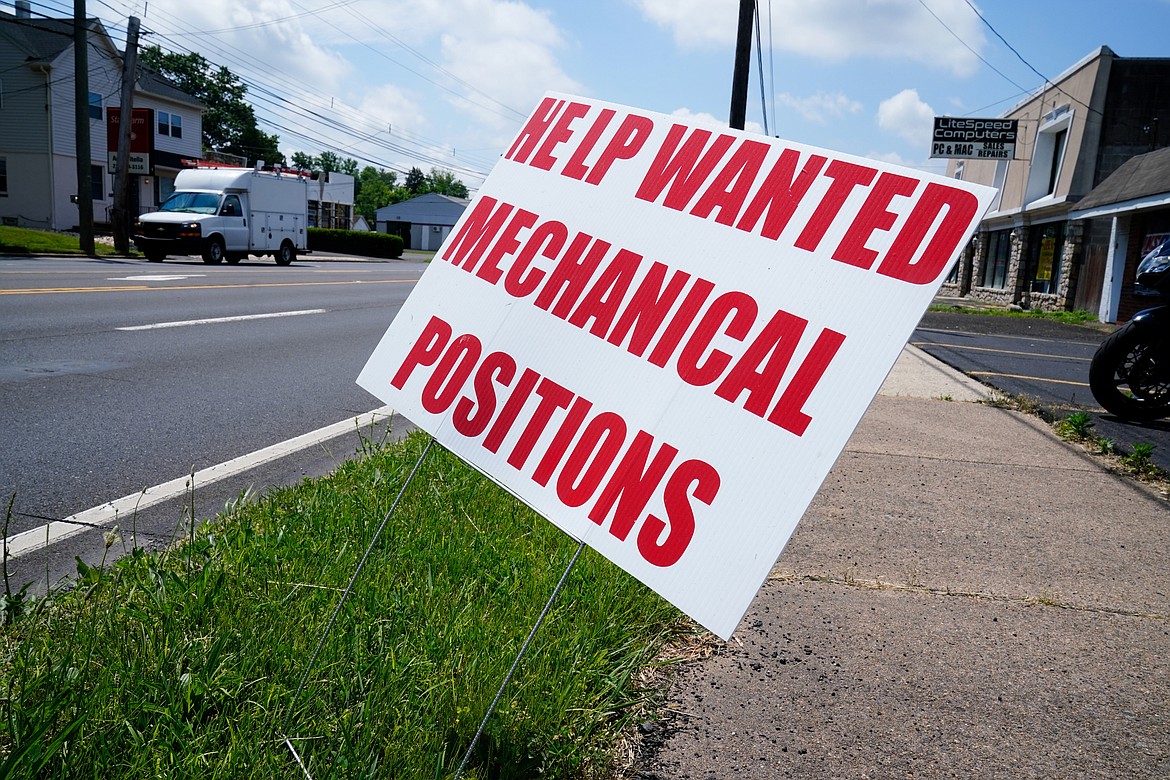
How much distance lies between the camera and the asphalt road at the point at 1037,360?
305 inches

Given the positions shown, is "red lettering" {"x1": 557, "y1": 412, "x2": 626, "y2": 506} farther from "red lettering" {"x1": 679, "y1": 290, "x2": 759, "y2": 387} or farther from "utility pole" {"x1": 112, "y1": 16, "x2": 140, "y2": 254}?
"utility pole" {"x1": 112, "y1": 16, "x2": 140, "y2": 254}

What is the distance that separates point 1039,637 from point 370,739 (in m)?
2.54

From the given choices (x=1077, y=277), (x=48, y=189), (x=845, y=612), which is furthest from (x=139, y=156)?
(x=845, y=612)

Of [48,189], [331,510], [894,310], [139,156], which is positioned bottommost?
[48,189]

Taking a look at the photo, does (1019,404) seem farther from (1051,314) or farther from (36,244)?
(36,244)

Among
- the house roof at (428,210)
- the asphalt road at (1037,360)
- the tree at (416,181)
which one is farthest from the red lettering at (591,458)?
the tree at (416,181)

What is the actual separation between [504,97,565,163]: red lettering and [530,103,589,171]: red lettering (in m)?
0.04

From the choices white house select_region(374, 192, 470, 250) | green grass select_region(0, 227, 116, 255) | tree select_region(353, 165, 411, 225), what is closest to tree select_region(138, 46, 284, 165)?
white house select_region(374, 192, 470, 250)

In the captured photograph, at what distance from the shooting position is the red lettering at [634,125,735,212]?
2.35m

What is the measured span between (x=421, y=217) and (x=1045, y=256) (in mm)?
71065

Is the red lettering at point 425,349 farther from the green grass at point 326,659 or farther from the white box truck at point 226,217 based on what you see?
the white box truck at point 226,217

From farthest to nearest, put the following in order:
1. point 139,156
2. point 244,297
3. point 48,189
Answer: point 48,189 → point 139,156 → point 244,297

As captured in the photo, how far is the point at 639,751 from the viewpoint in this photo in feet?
8.37

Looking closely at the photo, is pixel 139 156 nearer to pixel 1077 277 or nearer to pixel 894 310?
pixel 1077 277
